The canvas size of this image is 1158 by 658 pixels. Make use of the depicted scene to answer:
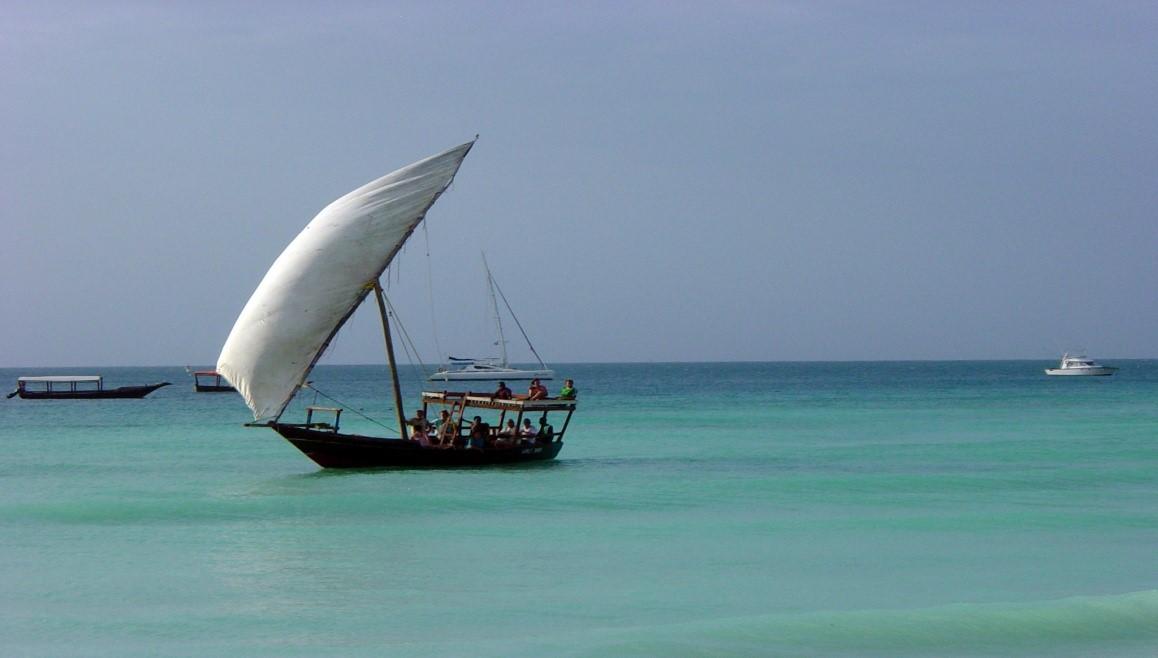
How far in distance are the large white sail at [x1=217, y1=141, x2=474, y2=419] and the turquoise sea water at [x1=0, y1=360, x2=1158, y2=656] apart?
204 cm

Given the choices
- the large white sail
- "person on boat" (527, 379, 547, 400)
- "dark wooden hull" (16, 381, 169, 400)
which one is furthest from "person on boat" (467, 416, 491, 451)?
"dark wooden hull" (16, 381, 169, 400)

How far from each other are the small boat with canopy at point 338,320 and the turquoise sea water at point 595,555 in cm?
60

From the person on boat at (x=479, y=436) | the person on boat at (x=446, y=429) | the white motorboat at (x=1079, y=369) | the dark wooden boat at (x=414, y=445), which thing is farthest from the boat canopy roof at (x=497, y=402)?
the white motorboat at (x=1079, y=369)

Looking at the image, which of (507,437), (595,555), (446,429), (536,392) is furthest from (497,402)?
(595,555)

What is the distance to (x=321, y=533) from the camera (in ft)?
60.0

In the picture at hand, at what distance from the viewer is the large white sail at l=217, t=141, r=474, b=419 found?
24234mm

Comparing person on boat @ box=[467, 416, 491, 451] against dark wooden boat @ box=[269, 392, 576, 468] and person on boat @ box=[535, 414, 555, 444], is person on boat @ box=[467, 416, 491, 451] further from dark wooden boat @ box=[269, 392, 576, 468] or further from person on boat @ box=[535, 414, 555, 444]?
person on boat @ box=[535, 414, 555, 444]

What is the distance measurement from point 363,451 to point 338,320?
2.48 m

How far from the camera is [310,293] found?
24.3m

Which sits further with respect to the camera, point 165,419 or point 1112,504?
point 165,419

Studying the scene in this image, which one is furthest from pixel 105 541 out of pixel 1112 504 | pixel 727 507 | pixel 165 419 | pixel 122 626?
pixel 165 419

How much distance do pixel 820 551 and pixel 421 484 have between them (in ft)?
30.0

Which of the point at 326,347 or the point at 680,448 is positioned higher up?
the point at 326,347

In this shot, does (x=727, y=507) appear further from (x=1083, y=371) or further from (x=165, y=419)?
(x=1083, y=371)
